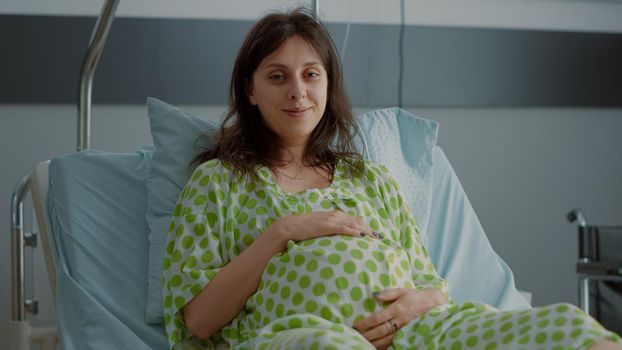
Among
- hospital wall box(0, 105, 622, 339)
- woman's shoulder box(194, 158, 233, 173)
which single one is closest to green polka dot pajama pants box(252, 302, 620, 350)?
woman's shoulder box(194, 158, 233, 173)

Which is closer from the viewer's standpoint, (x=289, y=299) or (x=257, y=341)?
(x=257, y=341)

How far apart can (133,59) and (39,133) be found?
0.34m

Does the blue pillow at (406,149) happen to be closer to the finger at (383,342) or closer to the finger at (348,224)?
the finger at (348,224)

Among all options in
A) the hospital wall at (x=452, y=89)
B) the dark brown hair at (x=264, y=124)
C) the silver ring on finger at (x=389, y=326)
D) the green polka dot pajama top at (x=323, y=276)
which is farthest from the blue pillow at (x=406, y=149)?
the hospital wall at (x=452, y=89)

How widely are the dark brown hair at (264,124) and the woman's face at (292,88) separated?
0.02m

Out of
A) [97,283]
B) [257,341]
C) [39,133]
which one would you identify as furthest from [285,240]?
[39,133]

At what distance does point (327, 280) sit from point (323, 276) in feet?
0.03

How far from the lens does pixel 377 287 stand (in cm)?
170

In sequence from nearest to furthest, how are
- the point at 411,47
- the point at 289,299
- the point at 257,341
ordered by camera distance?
the point at 257,341
the point at 289,299
the point at 411,47

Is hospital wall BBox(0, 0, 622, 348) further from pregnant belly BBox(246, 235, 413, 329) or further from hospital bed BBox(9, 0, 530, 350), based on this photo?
pregnant belly BBox(246, 235, 413, 329)

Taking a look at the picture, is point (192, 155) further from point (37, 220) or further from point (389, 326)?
point (389, 326)

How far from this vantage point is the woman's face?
191 cm

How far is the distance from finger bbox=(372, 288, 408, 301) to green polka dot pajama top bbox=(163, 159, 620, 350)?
0.04ft

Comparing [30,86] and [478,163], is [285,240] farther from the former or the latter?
[478,163]
